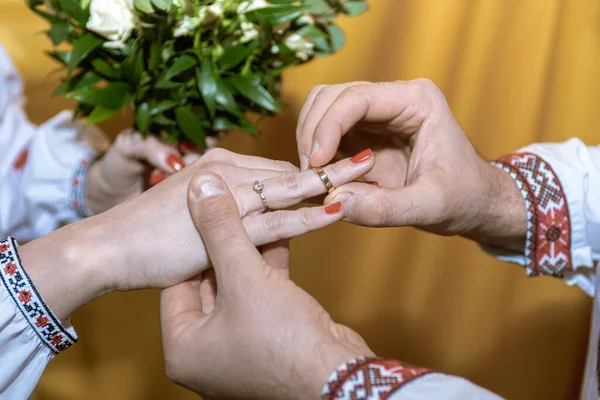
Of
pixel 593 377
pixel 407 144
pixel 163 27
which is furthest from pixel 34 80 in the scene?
pixel 593 377

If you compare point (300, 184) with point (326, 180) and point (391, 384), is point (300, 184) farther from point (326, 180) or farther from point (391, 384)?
point (391, 384)

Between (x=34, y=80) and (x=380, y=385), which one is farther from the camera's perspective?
(x=34, y=80)

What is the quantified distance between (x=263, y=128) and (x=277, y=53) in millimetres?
435

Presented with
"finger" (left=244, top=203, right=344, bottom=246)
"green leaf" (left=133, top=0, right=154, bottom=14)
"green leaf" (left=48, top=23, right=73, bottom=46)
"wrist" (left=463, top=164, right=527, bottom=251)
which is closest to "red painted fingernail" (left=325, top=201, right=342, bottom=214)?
"finger" (left=244, top=203, right=344, bottom=246)

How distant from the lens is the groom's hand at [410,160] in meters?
0.73

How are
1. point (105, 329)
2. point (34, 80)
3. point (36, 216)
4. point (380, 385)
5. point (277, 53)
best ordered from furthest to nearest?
point (105, 329), point (34, 80), point (36, 216), point (277, 53), point (380, 385)

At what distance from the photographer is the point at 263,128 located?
136cm

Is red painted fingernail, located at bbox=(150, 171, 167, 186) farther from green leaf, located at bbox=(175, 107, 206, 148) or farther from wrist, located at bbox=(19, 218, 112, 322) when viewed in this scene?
wrist, located at bbox=(19, 218, 112, 322)

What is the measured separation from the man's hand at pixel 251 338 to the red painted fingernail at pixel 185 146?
375mm

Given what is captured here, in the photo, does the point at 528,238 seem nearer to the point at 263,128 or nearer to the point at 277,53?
the point at 277,53

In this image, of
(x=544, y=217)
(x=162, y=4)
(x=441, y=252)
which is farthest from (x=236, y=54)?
(x=441, y=252)

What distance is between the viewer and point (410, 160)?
81cm

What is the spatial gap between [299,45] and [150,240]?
374 millimetres

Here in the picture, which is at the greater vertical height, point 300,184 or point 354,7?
point 354,7
